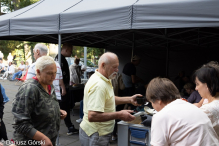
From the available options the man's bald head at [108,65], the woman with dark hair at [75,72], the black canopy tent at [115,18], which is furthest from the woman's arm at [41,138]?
the woman with dark hair at [75,72]

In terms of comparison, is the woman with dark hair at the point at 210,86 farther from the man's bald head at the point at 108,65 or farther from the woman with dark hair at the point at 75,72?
the woman with dark hair at the point at 75,72

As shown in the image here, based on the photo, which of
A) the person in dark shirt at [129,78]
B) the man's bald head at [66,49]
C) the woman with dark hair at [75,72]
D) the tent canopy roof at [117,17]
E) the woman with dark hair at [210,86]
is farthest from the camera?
the woman with dark hair at [75,72]

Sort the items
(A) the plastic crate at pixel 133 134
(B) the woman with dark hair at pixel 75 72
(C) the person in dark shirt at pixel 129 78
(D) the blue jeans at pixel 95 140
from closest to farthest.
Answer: (D) the blue jeans at pixel 95 140 < (A) the plastic crate at pixel 133 134 < (C) the person in dark shirt at pixel 129 78 < (B) the woman with dark hair at pixel 75 72

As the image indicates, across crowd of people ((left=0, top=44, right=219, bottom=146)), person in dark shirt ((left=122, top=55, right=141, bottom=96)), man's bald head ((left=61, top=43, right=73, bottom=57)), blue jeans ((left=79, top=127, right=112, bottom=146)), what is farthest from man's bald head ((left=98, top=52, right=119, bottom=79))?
person in dark shirt ((left=122, top=55, right=141, bottom=96))

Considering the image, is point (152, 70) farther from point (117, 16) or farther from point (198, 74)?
point (198, 74)

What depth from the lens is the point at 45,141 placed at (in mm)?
1725

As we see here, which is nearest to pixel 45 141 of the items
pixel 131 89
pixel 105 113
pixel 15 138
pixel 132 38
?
pixel 15 138

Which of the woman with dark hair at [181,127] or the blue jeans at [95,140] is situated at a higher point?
the woman with dark hair at [181,127]

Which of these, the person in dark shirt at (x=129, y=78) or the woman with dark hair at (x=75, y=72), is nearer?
the person in dark shirt at (x=129, y=78)

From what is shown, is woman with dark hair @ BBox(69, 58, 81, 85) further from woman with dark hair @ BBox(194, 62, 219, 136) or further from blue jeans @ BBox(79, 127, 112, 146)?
woman with dark hair @ BBox(194, 62, 219, 136)

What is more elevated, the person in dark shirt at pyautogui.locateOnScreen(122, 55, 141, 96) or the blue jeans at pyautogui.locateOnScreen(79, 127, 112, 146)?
the person in dark shirt at pyautogui.locateOnScreen(122, 55, 141, 96)

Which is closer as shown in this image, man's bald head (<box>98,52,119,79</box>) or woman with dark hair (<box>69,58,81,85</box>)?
man's bald head (<box>98,52,119,79</box>)

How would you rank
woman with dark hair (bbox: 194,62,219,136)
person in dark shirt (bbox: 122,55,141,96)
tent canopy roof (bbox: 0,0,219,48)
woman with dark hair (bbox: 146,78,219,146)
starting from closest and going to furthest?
woman with dark hair (bbox: 146,78,219,146) < woman with dark hair (bbox: 194,62,219,136) < tent canopy roof (bbox: 0,0,219,48) < person in dark shirt (bbox: 122,55,141,96)

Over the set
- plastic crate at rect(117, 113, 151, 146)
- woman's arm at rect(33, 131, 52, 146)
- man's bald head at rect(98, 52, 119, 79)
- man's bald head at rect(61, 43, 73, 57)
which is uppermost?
man's bald head at rect(61, 43, 73, 57)
